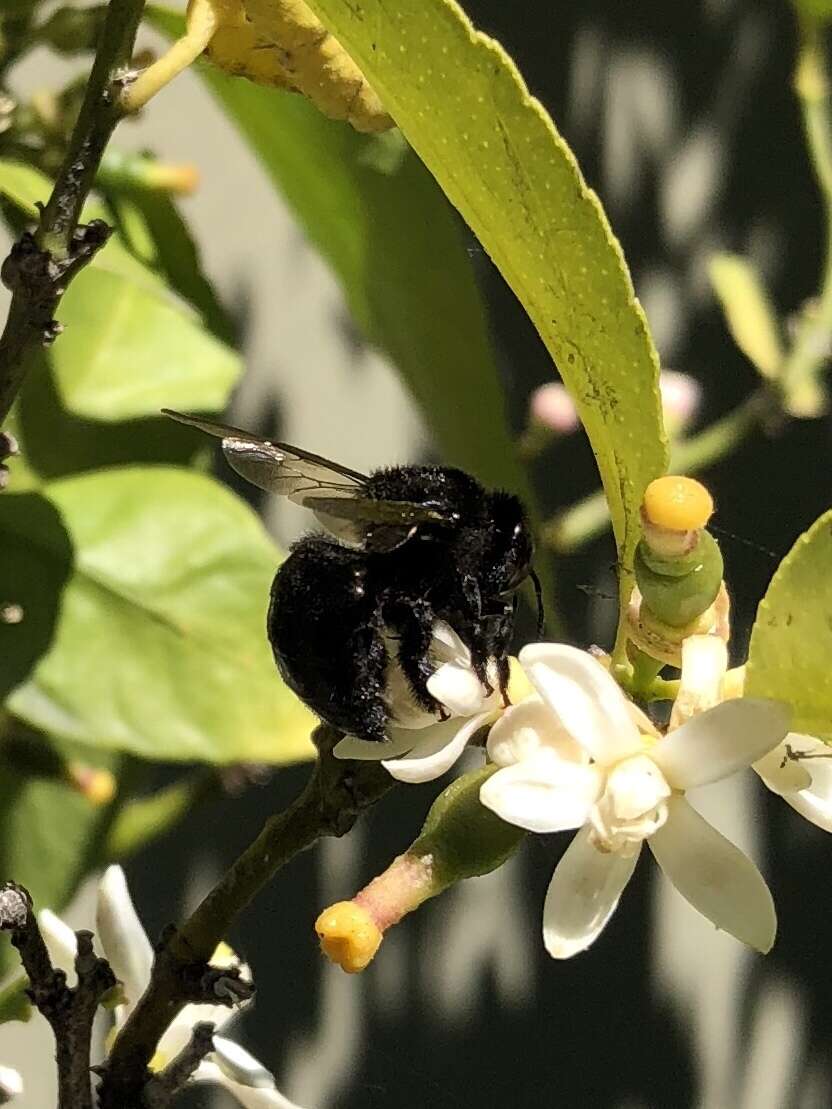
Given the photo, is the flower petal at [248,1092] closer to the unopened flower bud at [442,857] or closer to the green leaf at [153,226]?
the unopened flower bud at [442,857]

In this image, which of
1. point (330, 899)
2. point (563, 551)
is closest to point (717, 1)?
point (563, 551)

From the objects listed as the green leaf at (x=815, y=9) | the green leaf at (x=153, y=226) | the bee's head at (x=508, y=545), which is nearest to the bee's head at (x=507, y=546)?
the bee's head at (x=508, y=545)

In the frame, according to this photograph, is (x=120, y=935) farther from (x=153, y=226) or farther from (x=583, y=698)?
(x=153, y=226)

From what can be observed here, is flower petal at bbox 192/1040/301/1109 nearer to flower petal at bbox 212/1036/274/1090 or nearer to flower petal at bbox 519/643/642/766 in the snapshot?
flower petal at bbox 212/1036/274/1090

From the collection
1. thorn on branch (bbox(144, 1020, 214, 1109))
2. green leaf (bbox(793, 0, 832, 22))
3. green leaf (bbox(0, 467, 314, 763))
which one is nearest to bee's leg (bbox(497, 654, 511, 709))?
thorn on branch (bbox(144, 1020, 214, 1109))

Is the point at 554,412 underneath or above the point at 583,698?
underneath

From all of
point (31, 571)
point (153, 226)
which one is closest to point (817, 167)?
point (153, 226)
